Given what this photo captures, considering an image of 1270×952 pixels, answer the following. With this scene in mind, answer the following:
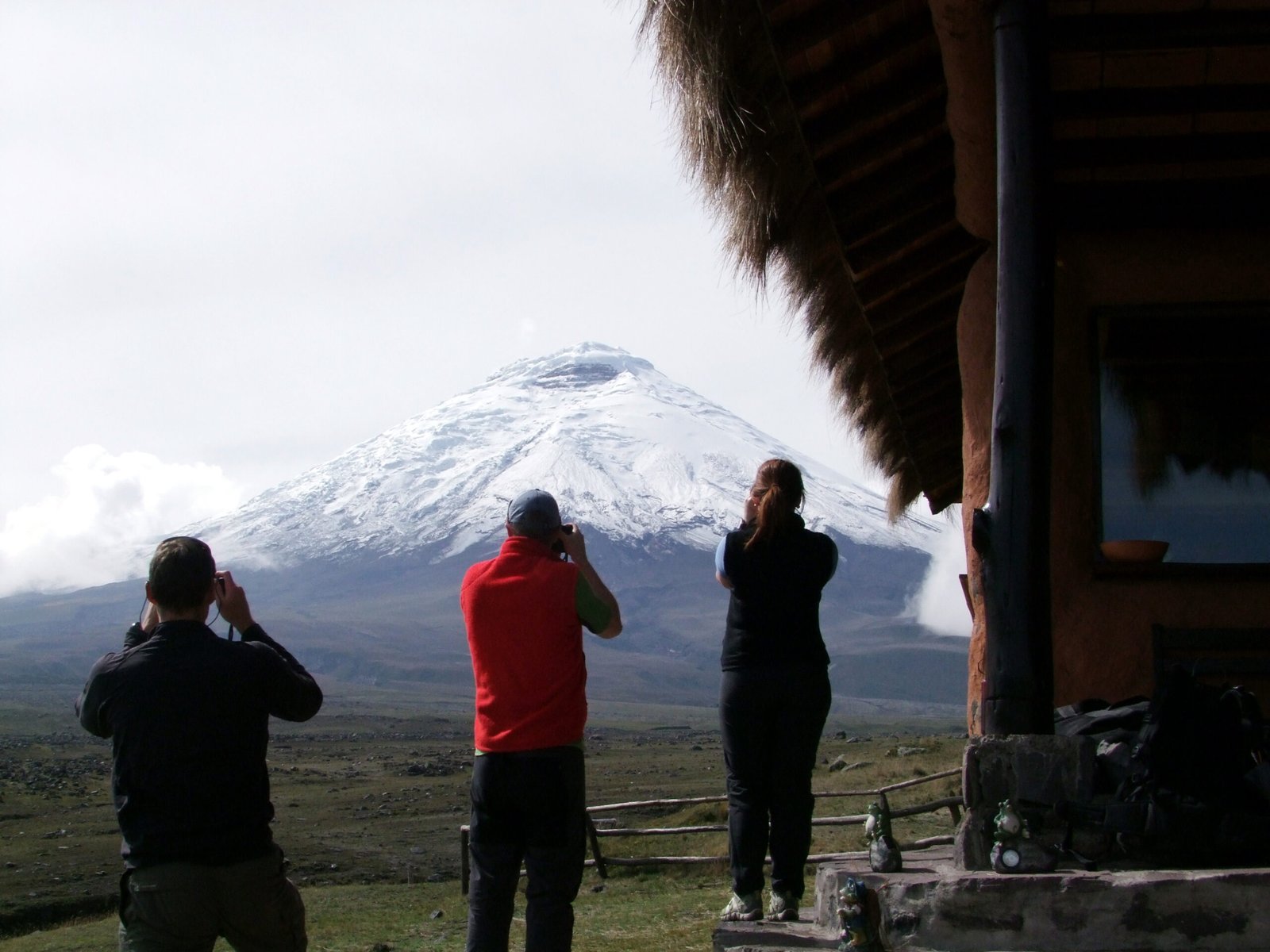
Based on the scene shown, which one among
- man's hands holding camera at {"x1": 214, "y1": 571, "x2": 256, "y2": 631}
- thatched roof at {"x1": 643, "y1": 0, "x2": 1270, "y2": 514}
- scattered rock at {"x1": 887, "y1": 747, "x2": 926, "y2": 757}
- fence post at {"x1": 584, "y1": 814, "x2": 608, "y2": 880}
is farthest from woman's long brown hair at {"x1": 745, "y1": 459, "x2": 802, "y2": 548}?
scattered rock at {"x1": 887, "y1": 747, "x2": 926, "y2": 757}

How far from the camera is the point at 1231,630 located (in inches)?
184

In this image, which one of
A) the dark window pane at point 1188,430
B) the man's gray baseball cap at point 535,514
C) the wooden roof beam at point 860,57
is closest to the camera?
the man's gray baseball cap at point 535,514

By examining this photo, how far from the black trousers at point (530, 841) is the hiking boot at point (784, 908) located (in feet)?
2.16

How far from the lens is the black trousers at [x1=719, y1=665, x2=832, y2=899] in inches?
151

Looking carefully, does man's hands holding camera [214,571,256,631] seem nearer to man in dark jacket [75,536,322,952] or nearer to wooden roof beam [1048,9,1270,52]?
man in dark jacket [75,536,322,952]

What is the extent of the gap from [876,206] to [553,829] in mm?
2898

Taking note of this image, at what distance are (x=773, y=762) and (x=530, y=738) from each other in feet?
2.63

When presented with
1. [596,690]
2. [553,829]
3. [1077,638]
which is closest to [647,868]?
[1077,638]

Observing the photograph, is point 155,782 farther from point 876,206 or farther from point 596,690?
point 596,690

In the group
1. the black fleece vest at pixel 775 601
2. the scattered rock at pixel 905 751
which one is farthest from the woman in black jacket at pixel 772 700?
the scattered rock at pixel 905 751

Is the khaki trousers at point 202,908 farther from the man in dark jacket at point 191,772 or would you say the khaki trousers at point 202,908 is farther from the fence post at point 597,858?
the fence post at point 597,858

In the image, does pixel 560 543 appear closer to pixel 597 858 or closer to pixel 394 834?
pixel 597 858

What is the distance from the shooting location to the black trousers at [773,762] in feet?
12.6

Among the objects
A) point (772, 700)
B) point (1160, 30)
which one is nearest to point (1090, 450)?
point (1160, 30)
